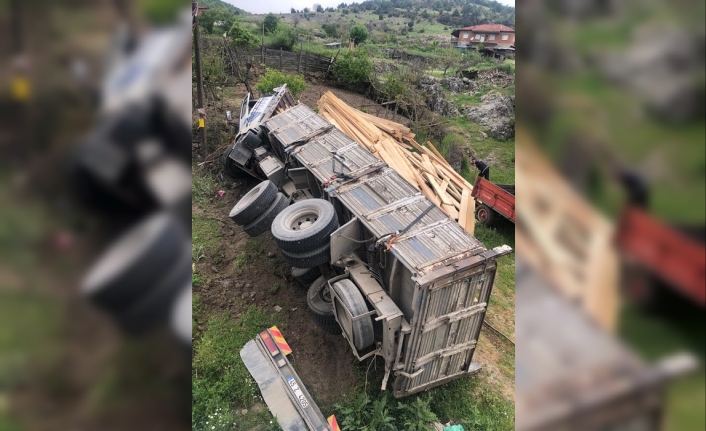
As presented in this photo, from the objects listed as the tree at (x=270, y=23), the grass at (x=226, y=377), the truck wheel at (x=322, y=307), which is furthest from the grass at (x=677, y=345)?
the tree at (x=270, y=23)

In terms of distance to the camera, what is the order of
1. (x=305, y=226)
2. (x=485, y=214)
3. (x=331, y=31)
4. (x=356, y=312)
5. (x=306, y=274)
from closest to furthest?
(x=356, y=312), (x=305, y=226), (x=306, y=274), (x=485, y=214), (x=331, y=31)

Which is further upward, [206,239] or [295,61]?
[295,61]

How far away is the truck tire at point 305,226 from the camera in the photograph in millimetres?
5953

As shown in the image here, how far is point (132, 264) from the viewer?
37.6 inches

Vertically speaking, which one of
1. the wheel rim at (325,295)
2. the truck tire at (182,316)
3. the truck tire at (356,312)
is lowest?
the wheel rim at (325,295)

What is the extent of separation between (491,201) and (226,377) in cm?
682

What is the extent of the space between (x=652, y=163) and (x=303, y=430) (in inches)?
218

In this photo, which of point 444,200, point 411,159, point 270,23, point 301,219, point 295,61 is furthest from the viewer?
point 270,23

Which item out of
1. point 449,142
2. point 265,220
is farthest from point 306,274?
point 449,142

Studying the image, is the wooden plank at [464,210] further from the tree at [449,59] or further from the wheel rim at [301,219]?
the tree at [449,59]

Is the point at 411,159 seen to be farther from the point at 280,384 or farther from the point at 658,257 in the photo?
the point at 658,257

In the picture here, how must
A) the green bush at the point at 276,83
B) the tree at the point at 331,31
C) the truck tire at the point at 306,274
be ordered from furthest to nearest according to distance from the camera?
the tree at the point at 331,31, the green bush at the point at 276,83, the truck tire at the point at 306,274

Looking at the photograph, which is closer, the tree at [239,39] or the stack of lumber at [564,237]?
the stack of lumber at [564,237]

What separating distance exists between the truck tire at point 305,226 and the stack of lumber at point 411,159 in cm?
335
